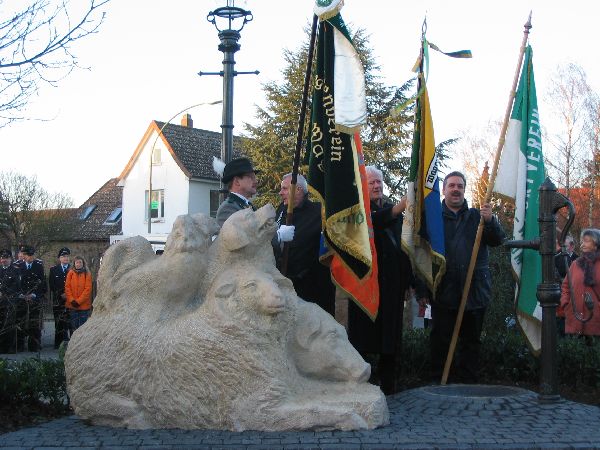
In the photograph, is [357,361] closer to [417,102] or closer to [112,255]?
[112,255]

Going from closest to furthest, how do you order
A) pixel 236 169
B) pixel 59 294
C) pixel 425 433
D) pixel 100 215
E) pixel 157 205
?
pixel 425 433 < pixel 236 169 < pixel 59 294 < pixel 157 205 < pixel 100 215

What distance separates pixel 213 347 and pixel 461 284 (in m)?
2.68

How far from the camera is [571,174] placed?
103 feet

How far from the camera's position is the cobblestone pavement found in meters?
4.51

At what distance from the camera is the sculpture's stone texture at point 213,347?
4883 millimetres

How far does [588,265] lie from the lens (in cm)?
873

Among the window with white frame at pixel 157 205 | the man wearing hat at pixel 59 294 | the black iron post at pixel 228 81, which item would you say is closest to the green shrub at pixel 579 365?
the black iron post at pixel 228 81

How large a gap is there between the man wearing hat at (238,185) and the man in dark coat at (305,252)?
0.36 m

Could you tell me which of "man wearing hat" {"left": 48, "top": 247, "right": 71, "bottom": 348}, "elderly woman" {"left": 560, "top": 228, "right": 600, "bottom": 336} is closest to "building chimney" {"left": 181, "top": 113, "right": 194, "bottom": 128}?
"man wearing hat" {"left": 48, "top": 247, "right": 71, "bottom": 348}

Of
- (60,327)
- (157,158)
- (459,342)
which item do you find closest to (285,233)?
(459,342)

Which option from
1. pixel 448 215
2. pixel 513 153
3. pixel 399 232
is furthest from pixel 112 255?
pixel 513 153

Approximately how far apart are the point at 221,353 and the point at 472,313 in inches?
108

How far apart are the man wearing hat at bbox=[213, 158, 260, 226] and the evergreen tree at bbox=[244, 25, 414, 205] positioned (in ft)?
60.7

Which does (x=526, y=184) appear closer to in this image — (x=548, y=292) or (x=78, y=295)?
(x=548, y=292)
